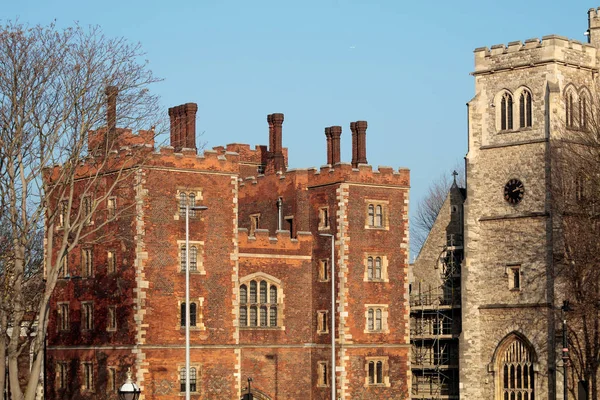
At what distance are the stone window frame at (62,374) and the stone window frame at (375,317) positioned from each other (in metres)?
14.0

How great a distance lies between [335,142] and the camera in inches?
2638

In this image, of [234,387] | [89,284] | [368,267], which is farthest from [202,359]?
[368,267]

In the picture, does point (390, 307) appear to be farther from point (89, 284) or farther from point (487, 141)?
point (89, 284)

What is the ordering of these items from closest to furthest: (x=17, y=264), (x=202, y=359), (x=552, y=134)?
(x=17, y=264)
(x=202, y=359)
(x=552, y=134)

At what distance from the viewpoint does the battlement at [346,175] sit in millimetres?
64438

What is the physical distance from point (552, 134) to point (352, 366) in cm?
1414

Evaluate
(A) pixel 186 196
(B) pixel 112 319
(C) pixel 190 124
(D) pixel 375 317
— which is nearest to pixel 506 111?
(D) pixel 375 317

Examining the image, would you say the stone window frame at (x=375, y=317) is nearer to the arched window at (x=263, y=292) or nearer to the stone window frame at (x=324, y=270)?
the stone window frame at (x=324, y=270)

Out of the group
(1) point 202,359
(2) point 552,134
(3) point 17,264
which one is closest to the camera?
(3) point 17,264

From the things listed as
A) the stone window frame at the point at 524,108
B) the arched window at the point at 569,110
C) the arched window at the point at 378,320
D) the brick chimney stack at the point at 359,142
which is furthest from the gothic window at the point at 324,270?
the arched window at the point at 569,110

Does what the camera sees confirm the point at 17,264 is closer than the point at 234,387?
Yes

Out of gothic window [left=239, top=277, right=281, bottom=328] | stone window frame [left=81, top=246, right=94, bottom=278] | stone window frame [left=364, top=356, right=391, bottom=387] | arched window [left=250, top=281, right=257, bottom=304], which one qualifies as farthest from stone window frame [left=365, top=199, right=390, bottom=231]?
stone window frame [left=81, top=246, right=94, bottom=278]

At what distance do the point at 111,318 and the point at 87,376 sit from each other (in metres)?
3.03

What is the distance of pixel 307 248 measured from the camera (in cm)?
6488
